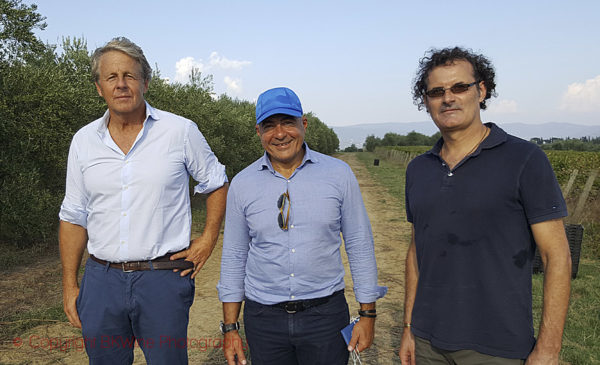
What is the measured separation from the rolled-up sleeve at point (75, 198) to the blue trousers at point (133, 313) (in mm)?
389

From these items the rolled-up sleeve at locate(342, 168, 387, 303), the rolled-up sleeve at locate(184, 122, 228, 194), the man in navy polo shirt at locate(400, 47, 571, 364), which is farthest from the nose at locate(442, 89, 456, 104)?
the rolled-up sleeve at locate(184, 122, 228, 194)

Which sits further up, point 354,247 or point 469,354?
point 354,247

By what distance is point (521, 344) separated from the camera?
6.63ft

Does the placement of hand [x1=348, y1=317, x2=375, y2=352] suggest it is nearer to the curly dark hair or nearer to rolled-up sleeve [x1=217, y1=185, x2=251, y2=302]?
rolled-up sleeve [x1=217, y1=185, x2=251, y2=302]

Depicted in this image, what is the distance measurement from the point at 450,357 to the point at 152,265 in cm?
181

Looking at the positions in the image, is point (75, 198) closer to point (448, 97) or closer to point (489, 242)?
point (448, 97)

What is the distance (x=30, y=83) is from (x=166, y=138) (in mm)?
7409

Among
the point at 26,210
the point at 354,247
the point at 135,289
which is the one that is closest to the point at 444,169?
the point at 354,247

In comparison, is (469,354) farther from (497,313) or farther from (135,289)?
(135,289)

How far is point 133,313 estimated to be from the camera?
104 inches

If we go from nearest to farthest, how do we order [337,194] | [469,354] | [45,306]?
[469,354] < [337,194] < [45,306]

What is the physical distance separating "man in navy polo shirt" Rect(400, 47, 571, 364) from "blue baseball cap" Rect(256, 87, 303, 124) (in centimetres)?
77

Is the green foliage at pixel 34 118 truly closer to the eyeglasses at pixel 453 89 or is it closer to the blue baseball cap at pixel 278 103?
the blue baseball cap at pixel 278 103

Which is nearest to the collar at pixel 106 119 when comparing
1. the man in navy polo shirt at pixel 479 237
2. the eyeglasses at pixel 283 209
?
the eyeglasses at pixel 283 209
